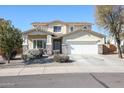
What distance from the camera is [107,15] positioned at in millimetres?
34531

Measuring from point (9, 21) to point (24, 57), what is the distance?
5629 mm

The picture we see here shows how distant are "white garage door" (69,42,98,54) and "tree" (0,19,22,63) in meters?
15.3

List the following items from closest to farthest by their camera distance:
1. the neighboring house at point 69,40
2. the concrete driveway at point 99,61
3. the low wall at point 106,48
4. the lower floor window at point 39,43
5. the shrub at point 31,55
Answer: the concrete driveway at point 99,61 < the shrub at point 31,55 < the low wall at point 106,48 < the neighboring house at point 69,40 < the lower floor window at point 39,43

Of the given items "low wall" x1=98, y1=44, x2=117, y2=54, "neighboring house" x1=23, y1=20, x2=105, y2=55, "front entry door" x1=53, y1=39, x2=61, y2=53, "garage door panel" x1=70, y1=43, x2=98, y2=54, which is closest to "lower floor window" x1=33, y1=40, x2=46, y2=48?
"neighboring house" x1=23, y1=20, x2=105, y2=55

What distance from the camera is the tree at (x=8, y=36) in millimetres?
28062

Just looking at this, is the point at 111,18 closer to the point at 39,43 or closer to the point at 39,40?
the point at 39,40

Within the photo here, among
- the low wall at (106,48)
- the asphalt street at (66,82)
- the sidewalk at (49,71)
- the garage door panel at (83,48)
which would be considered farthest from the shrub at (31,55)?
the asphalt street at (66,82)

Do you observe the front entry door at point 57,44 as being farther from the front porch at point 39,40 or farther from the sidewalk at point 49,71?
the sidewalk at point 49,71

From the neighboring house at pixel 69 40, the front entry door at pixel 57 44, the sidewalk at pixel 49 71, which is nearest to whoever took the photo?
the sidewalk at pixel 49 71

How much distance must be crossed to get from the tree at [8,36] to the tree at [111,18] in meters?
10.9

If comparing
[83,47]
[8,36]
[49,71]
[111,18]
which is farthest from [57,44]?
[49,71]

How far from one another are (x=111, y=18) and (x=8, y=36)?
13.3 metres
